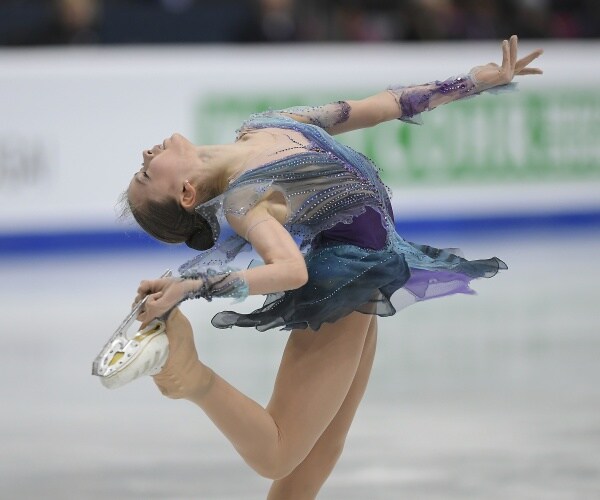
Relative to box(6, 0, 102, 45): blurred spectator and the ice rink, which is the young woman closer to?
the ice rink

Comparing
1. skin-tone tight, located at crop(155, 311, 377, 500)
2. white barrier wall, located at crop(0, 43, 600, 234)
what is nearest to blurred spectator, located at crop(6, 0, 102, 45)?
white barrier wall, located at crop(0, 43, 600, 234)

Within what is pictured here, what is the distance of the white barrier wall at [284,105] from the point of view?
750 cm

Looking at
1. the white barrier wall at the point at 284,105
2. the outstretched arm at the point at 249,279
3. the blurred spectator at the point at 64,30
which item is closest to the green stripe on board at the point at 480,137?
the white barrier wall at the point at 284,105

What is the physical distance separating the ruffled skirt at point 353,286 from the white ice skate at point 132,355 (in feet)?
0.74

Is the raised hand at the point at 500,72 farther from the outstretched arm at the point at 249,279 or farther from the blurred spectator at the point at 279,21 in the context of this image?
the blurred spectator at the point at 279,21

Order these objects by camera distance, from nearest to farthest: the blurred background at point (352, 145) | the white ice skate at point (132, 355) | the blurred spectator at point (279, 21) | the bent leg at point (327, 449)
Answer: the white ice skate at point (132, 355) < the bent leg at point (327, 449) < the blurred background at point (352, 145) < the blurred spectator at point (279, 21)

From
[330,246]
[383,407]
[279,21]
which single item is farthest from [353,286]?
[279,21]

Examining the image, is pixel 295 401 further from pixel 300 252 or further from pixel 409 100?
pixel 409 100

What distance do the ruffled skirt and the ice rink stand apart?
703mm

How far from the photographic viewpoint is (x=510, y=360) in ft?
15.0

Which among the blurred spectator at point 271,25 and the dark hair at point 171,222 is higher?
the dark hair at point 171,222

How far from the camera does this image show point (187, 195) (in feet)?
7.89

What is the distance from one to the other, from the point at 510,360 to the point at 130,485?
196 centimetres

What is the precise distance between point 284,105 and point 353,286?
5.63 metres
